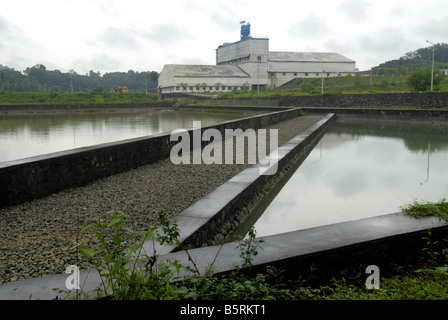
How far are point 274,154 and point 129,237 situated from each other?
221 inches

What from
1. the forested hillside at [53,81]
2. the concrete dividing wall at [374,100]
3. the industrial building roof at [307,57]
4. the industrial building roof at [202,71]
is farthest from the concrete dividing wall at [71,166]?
the forested hillside at [53,81]

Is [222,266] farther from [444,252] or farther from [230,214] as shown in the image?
[230,214]

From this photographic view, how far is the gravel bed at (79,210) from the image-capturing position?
3184mm

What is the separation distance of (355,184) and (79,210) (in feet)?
18.5

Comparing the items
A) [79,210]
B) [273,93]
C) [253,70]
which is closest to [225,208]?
[79,210]

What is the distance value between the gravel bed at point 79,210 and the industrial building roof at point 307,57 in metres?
66.0

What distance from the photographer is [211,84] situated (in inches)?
2537

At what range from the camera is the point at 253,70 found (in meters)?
67.5

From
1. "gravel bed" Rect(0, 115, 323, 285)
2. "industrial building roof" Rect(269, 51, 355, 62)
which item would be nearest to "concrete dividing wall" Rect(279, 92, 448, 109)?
"gravel bed" Rect(0, 115, 323, 285)

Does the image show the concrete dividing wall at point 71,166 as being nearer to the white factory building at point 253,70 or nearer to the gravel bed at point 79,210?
the gravel bed at point 79,210
